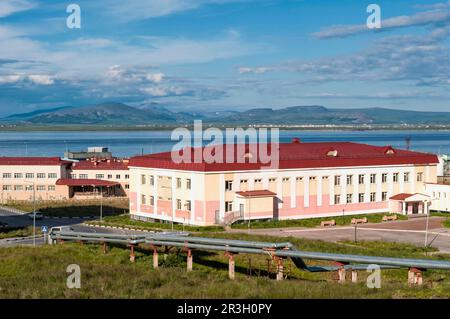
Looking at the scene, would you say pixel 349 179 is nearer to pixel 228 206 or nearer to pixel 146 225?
pixel 228 206

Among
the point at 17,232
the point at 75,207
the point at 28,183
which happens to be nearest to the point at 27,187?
the point at 28,183

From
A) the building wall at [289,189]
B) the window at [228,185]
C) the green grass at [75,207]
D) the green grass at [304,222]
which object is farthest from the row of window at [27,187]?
the green grass at [304,222]

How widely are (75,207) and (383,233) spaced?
30.3 metres

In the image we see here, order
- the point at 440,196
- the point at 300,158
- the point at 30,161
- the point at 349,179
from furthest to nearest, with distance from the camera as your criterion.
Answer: the point at 30,161
the point at 440,196
the point at 349,179
the point at 300,158

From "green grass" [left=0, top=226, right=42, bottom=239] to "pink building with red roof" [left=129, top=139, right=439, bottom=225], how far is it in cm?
960

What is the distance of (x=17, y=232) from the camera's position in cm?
4175

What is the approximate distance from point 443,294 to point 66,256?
14.9 m

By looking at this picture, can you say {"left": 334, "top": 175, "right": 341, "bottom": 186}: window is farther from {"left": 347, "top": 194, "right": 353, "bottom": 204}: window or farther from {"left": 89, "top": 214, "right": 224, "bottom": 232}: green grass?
{"left": 89, "top": 214, "right": 224, "bottom": 232}: green grass

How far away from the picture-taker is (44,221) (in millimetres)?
51688

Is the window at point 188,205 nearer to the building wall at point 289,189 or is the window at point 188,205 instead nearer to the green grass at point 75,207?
the building wall at point 289,189

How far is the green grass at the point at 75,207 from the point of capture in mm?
58719

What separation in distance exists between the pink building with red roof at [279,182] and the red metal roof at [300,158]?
7 centimetres

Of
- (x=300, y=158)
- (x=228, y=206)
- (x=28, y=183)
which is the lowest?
(x=28, y=183)
